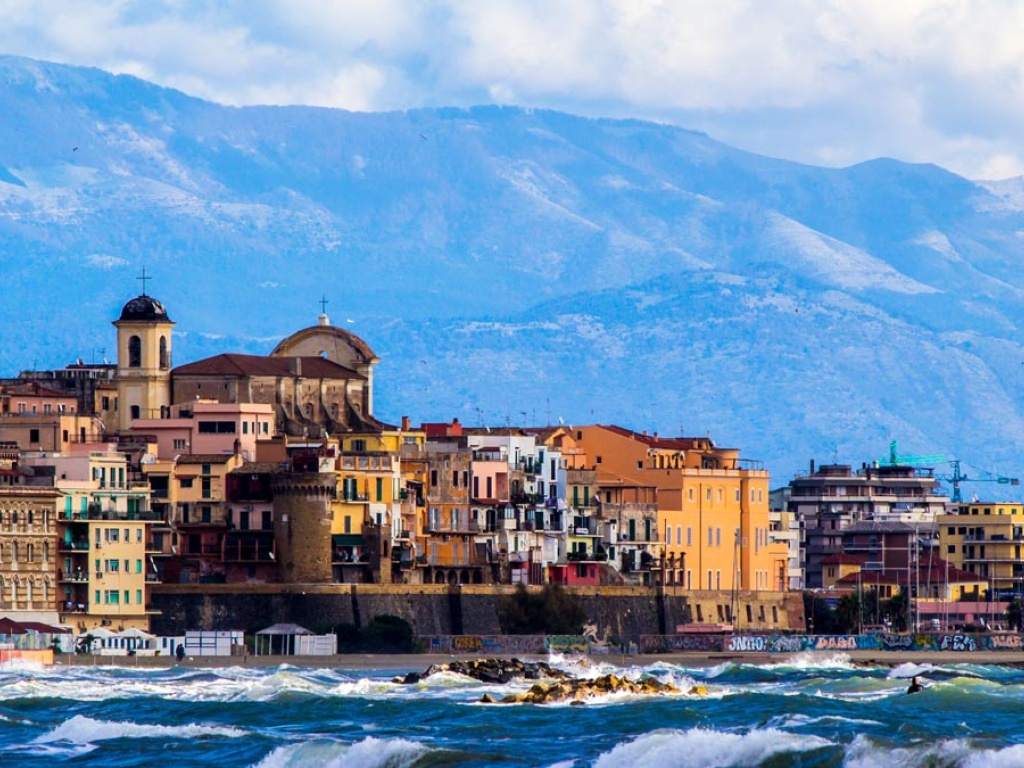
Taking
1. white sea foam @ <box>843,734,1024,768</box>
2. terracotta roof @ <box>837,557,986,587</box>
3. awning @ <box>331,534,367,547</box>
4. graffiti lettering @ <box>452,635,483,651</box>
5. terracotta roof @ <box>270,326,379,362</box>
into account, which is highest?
terracotta roof @ <box>270,326,379,362</box>

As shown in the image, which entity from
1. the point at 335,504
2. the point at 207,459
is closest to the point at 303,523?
the point at 335,504

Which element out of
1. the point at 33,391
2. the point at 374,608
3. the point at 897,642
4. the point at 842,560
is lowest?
the point at 897,642

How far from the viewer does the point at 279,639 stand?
427 ft

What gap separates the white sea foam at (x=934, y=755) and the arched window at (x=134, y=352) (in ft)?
275

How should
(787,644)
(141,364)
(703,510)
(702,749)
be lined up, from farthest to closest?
(703,510) → (141,364) → (787,644) → (702,749)

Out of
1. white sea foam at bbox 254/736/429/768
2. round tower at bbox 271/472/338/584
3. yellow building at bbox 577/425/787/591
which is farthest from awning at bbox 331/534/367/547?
white sea foam at bbox 254/736/429/768

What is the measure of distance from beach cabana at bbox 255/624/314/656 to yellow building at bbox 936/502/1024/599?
2701 inches

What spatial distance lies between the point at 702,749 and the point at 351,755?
782 centimetres

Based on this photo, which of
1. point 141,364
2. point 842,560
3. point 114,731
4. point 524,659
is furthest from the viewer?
point 842,560

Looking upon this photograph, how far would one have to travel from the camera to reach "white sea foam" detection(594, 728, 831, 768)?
70312mm

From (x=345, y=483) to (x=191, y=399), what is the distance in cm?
1721

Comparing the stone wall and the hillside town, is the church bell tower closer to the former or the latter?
the hillside town

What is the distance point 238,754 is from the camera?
7675 cm

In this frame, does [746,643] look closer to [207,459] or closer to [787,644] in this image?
[787,644]
